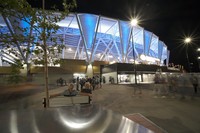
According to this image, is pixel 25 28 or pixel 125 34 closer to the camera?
pixel 25 28

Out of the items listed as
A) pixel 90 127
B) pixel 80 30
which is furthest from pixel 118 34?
pixel 90 127

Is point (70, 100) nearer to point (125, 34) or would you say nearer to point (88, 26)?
point (88, 26)

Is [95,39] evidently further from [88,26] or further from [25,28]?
[25,28]

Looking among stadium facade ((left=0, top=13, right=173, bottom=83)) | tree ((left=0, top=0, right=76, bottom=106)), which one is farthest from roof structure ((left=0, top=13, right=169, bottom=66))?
tree ((left=0, top=0, right=76, bottom=106))

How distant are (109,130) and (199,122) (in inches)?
236

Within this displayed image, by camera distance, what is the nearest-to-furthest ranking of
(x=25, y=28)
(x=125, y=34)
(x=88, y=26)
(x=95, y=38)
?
(x=25, y=28)
(x=88, y=26)
(x=95, y=38)
(x=125, y=34)

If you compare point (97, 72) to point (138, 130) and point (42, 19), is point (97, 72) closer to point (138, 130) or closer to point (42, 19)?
point (42, 19)

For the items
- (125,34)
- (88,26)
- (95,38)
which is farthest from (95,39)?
(125,34)

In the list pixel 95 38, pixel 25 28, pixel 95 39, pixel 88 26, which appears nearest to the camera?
pixel 25 28

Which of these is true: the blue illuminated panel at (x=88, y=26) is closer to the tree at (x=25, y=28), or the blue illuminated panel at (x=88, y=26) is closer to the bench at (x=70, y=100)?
the bench at (x=70, y=100)

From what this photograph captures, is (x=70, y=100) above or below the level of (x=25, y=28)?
below

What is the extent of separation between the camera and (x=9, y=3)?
4035 mm

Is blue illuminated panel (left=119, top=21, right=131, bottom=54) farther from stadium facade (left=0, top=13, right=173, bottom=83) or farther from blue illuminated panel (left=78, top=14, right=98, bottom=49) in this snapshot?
blue illuminated panel (left=78, top=14, right=98, bottom=49)

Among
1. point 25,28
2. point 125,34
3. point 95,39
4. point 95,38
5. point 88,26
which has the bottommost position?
point 25,28
